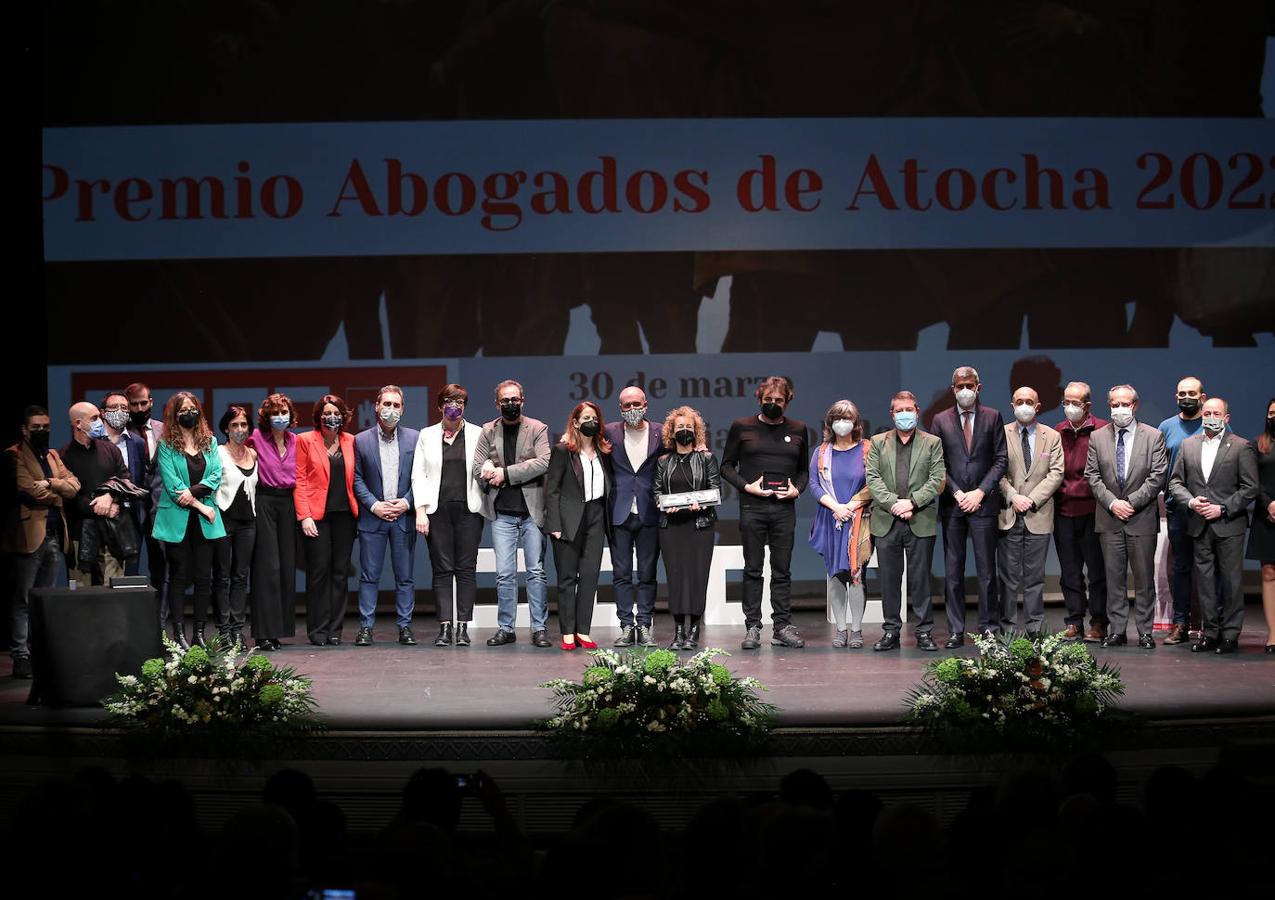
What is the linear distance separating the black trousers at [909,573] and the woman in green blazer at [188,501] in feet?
12.7

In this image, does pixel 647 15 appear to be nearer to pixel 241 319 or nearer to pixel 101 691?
pixel 241 319

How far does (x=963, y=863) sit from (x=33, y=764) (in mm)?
4306

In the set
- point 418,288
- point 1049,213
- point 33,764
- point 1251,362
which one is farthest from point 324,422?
point 1251,362

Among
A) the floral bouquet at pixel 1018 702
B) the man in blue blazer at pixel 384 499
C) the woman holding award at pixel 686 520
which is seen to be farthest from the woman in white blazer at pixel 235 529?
the floral bouquet at pixel 1018 702

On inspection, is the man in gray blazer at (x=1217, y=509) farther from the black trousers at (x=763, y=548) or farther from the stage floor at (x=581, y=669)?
the black trousers at (x=763, y=548)

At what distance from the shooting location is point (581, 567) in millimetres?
8156

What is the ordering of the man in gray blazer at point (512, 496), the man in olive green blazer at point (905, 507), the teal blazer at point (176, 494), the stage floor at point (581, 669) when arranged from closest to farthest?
the stage floor at point (581, 669) → the teal blazer at point (176, 494) → the man in olive green blazer at point (905, 507) → the man in gray blazer at point (512, 496)

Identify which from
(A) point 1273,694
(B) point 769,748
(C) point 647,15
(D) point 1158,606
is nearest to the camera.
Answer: (B) point 769,748

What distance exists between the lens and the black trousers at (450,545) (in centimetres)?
830

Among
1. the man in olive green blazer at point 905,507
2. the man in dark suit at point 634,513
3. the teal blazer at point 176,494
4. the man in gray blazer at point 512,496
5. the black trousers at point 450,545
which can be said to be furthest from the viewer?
the black trousers at point 450,545

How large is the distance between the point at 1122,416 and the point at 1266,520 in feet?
3.23

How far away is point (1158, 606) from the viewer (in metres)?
8.82

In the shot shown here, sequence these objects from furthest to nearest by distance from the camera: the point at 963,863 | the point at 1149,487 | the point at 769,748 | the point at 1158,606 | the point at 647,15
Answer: the point at 647,15, the point at 1158,606, the point at 1149,487, the point at 769,748, the point at 963,863

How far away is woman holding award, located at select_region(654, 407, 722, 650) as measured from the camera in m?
7.98
